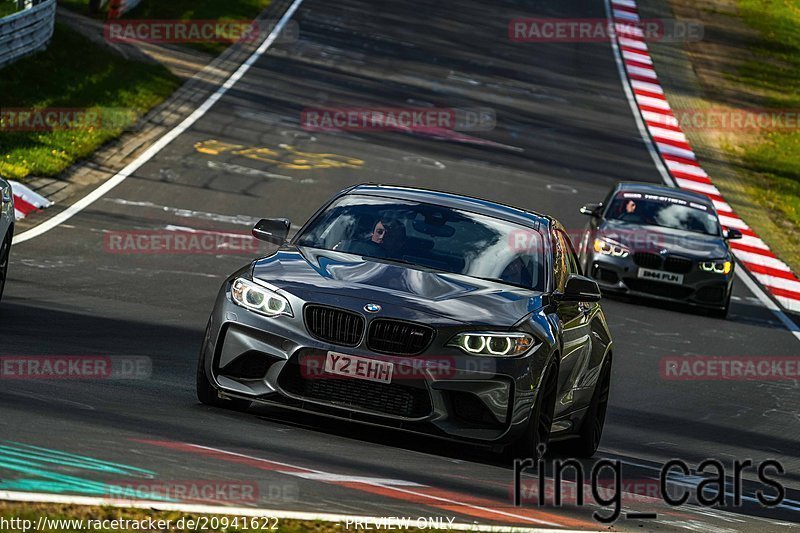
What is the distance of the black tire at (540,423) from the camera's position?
358 inches

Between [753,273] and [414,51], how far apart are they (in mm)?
17182

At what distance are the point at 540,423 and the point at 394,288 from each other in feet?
3.89

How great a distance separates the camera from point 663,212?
22.5 meters

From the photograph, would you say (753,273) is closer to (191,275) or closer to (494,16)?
(191,275)

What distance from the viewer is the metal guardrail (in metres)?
27.6

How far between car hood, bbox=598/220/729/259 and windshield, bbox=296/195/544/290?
11.2 meters

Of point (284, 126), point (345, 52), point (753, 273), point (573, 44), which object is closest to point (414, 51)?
point (345, 52)

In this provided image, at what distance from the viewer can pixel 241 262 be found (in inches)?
760
